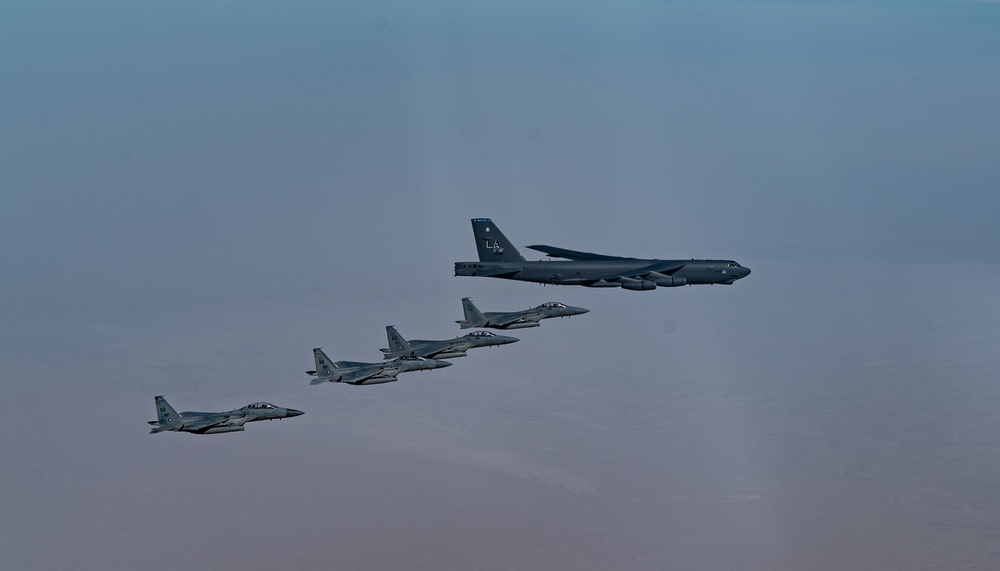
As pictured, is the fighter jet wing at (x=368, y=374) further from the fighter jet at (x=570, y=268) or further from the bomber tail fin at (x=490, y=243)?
the bomber tail fin at (x=490, y=243)

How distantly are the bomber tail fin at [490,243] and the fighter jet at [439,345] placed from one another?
10366 mm

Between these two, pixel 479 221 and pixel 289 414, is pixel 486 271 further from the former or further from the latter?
pixel 289 414

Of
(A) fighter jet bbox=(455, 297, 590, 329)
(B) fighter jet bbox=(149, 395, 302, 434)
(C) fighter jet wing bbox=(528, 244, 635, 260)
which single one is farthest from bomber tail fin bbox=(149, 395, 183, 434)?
(C) fighter jet wing bbox=(528, 244, 635, 260)

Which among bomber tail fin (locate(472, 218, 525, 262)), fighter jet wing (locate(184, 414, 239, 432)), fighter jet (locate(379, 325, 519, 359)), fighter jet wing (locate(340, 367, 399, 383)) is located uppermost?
bomber tail fin (locate(472, 218, 525, 262))

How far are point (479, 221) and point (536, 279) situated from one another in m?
9.40

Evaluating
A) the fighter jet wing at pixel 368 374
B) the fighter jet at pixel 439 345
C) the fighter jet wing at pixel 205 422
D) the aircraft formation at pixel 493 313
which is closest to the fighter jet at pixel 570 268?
the aircraft formation at pixel 493 313

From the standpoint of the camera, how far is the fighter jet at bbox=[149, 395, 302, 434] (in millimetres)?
115875

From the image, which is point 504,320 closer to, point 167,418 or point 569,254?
point 569,254

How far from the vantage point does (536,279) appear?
136 metres

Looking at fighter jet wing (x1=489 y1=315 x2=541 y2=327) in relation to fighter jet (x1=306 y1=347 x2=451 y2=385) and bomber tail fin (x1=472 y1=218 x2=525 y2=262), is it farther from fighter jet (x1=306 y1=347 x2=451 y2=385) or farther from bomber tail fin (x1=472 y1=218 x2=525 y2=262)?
fighter jet (x1=306 y1=347 x2=451 y2=385)

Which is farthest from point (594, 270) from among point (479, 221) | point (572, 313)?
point (479, 221)

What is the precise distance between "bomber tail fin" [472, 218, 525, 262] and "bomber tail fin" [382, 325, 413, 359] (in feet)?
46.7

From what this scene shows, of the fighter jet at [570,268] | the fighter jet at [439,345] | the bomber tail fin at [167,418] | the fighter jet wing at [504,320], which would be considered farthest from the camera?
the fighter jet at [570,268]

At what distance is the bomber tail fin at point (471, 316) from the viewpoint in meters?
134
